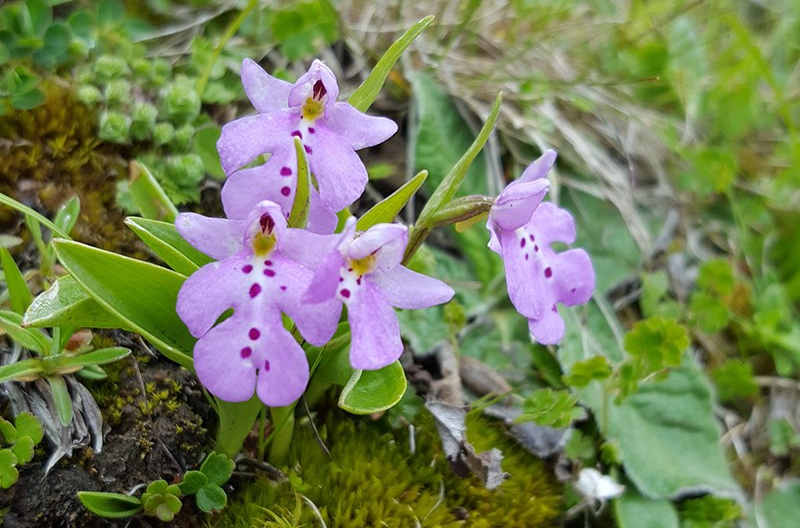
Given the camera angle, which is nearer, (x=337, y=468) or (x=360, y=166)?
(x=360, y=166)

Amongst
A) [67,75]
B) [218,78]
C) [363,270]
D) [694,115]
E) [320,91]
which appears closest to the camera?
[363,270]

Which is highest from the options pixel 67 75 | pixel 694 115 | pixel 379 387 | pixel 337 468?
pixel 67 75

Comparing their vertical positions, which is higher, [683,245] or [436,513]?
[436,513]

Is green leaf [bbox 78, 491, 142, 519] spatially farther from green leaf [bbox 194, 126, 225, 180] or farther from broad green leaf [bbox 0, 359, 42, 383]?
green leaf [bbox 194, 126, 225, 180]

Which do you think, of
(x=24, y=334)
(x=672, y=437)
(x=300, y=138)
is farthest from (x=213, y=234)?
(x=672, y=437)

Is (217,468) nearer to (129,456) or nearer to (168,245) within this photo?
(129,456)

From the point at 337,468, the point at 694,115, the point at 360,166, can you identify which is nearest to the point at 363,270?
the point at 360,166

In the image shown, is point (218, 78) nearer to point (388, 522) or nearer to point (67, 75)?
point (67, 75)
